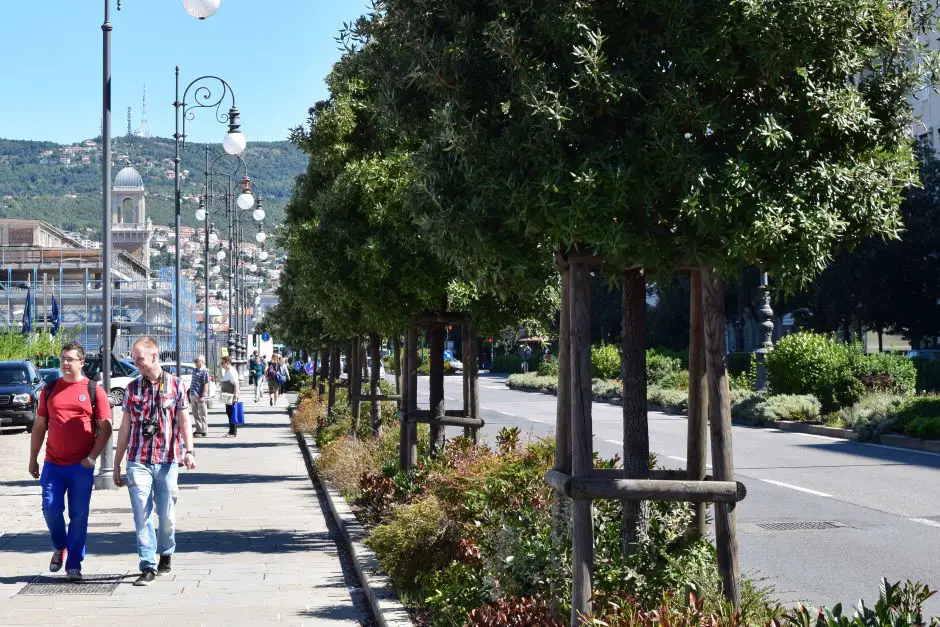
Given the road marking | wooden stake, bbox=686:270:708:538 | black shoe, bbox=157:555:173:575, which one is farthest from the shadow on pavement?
the road marking

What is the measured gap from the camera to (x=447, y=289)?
509 inches

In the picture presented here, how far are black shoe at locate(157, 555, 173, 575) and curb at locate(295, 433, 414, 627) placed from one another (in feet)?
Result: 4.65

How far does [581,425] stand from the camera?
5926 millimetres

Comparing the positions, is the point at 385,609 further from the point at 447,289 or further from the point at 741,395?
the point at 741,395

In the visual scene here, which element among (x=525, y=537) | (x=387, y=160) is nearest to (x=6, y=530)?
(x=387, y=160)

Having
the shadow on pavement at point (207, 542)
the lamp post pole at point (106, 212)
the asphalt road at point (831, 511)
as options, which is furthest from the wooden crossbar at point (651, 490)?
the lamp post pole at point (106, 212)

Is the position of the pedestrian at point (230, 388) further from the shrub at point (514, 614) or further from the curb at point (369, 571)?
the shrub at point (514, 614)

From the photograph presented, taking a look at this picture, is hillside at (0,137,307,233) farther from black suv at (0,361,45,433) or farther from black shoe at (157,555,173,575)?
black shoe at (157,555,173,575)

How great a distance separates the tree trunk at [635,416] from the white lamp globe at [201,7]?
8827 mm

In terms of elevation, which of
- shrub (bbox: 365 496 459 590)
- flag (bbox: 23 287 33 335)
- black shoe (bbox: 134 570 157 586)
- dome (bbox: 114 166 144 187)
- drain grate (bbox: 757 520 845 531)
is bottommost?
drain grate (bbox: 757 520 845 531)

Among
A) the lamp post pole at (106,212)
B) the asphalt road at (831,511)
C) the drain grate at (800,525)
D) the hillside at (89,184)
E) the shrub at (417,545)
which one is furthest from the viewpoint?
the hillside at (89,184)

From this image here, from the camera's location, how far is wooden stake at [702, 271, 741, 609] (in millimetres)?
5895

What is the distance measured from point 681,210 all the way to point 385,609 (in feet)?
11.7

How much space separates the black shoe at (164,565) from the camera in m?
9.82
